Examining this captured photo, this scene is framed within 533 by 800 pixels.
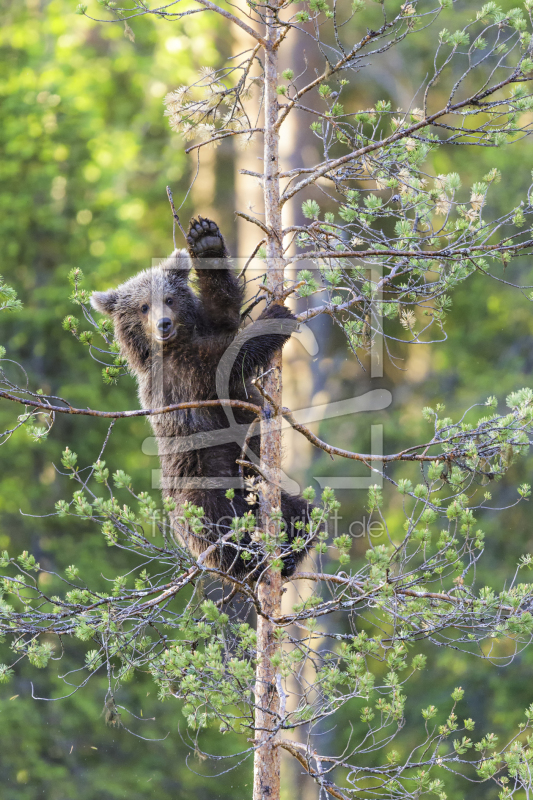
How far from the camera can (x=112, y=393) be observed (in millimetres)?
10453

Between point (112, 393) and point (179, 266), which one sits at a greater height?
point (179, 266)

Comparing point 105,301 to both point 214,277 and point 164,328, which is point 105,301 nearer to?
point 164,328

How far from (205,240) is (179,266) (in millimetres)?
1068

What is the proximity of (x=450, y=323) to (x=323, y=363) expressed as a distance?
115 inches

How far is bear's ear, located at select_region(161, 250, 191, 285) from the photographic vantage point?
17.7 ft

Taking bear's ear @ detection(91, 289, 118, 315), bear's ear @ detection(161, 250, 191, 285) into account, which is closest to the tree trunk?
bear's ear @ detection(161, 250, 191, 285)

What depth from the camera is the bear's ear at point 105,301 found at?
5352mm

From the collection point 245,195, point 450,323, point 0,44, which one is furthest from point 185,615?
point 0,44

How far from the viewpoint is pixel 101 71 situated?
45.9 ft

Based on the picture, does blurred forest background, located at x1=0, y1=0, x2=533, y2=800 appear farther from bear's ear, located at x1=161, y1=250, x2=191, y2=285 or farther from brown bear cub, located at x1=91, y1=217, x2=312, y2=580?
brown bear cub, located at x1=91, y1=217, x2=312, y2=580

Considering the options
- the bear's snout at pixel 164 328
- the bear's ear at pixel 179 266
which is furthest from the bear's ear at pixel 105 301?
the bear's snout at pixel 164 328

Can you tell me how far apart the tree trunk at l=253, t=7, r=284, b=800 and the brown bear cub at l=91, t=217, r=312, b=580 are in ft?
1.33

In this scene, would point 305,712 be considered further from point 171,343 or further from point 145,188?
point 145,188

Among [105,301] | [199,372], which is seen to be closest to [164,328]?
[199,372]
